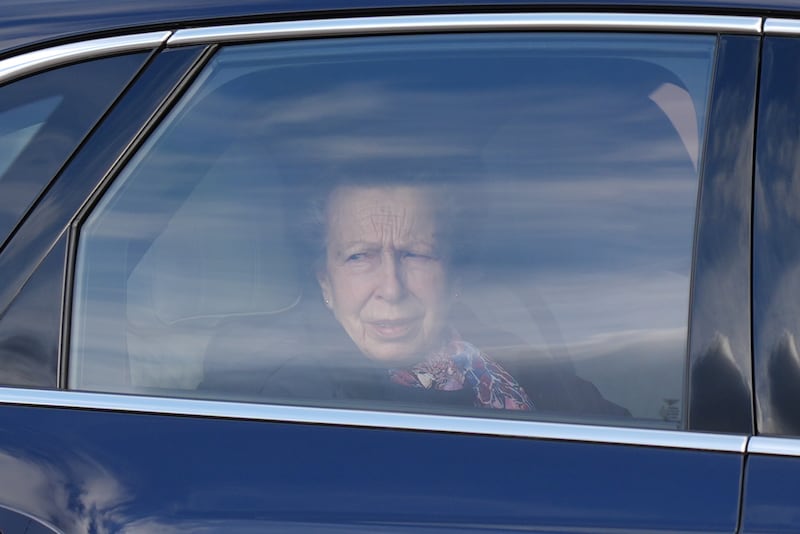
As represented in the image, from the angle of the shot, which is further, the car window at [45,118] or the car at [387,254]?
the car window at [45,118]

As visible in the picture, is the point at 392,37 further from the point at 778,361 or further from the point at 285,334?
the point at 778,361

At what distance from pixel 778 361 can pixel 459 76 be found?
2.05ft

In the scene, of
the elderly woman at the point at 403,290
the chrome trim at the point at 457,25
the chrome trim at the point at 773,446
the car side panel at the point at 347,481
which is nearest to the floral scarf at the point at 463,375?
the elderly woman at the point at 403,290

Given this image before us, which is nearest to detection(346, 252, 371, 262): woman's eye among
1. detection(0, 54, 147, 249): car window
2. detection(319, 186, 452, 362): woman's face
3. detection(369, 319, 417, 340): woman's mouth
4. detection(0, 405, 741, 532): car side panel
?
detection(319, 186, 452, 362): woman's face

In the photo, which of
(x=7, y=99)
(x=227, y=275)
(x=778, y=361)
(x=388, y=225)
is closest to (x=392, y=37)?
(x=388, y=225)

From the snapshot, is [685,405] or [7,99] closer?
[685,405]

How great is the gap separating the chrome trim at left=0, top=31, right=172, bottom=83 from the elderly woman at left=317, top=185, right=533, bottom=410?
14.4 inches

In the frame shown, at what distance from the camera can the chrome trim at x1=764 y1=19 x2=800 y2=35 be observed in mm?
1568

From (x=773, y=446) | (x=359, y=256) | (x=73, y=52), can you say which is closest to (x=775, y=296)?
(x=773, y=446)

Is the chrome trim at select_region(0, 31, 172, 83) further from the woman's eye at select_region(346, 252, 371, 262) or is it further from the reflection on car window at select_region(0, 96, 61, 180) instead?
the woman's eye at select_region(346, 252, 371, 262)

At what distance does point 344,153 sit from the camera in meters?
1.64

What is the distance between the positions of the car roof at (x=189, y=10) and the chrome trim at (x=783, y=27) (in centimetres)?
10

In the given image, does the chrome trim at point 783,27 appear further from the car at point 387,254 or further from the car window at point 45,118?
the car window at point 45,118

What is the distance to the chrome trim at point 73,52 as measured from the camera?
164 centimetres
